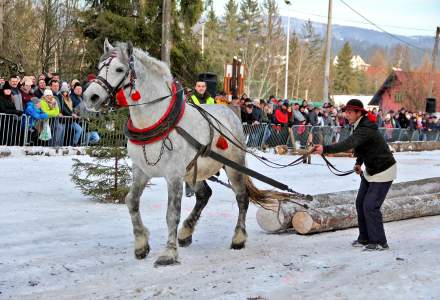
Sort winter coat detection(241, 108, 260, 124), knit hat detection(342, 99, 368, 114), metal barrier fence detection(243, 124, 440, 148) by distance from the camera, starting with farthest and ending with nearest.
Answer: metal barrier fence detection(243, 124, 440, 148) < winter coat detection(241, 108, 260, 124) < knit hat detection(342, 99, 368, 114)

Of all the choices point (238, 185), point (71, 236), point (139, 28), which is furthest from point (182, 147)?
point (139, 28)

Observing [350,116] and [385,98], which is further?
[385,98]

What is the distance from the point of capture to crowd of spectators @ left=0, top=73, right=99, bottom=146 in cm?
1407

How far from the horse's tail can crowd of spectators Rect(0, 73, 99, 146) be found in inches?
259

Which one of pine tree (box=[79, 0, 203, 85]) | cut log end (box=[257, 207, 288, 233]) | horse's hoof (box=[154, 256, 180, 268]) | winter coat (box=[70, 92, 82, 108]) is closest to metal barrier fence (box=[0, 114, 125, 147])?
winter coat (box=[70, 92, 82, 108])

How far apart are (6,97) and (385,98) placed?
61402 mm

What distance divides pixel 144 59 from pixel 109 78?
558mm

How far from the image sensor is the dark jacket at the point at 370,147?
7.23 meters

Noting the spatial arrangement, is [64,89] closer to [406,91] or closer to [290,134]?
[290,134]

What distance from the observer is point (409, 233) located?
851cm

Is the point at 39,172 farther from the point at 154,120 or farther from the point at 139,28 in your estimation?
the point at 139,28

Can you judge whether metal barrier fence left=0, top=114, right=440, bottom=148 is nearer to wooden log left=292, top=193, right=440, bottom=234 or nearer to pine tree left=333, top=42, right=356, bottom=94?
wooden log left=292, top=193, right=440, bottom=234

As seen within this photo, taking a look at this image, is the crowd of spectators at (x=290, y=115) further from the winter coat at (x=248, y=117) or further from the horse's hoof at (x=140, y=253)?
the horse's hoof at (x=140, y=253)

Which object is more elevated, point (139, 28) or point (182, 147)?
point (139, 28)
